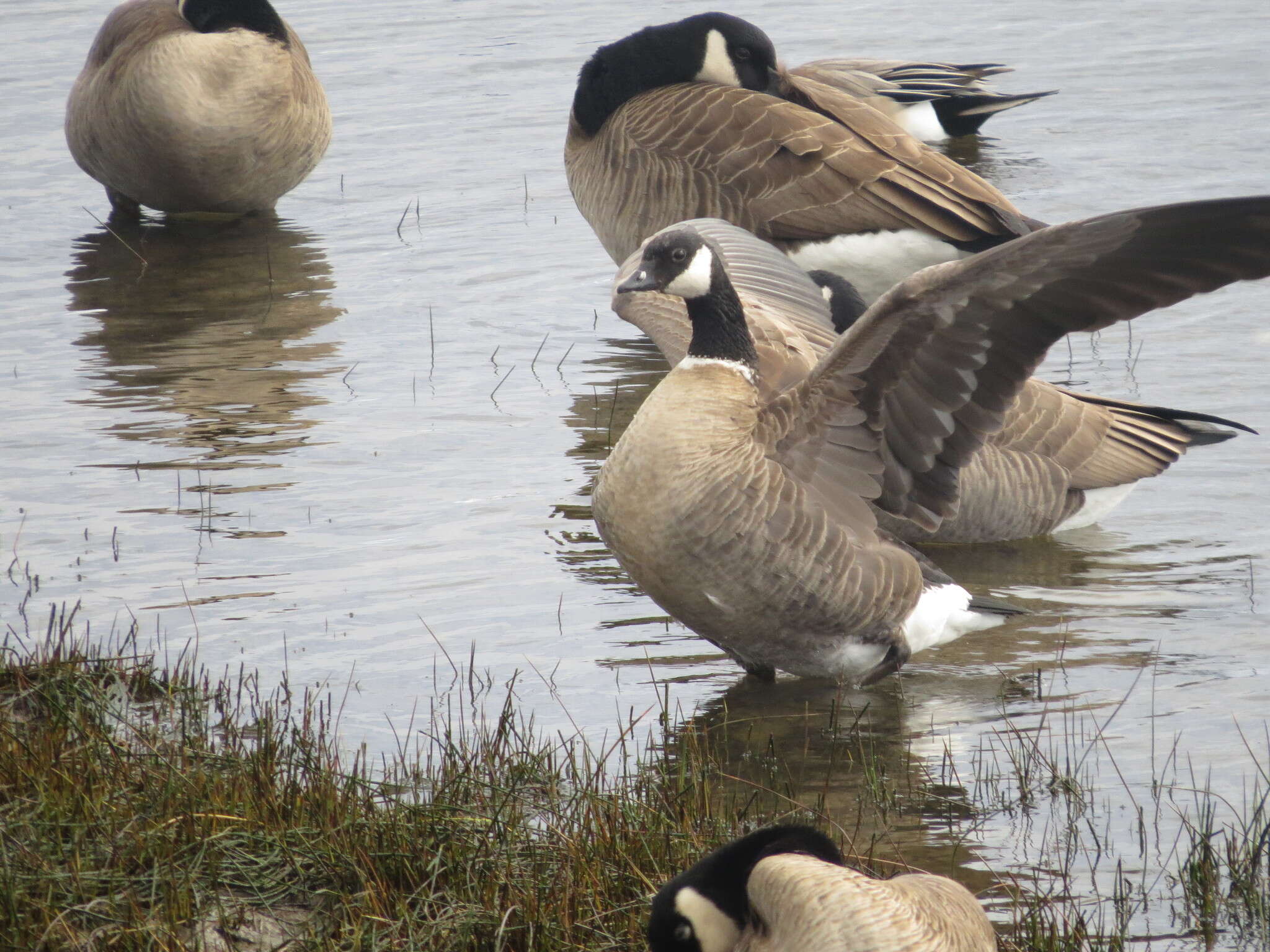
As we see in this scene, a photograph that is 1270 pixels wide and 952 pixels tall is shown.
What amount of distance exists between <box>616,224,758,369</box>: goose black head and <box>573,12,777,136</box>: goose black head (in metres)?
4.20

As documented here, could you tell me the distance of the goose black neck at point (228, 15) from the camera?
1091cm

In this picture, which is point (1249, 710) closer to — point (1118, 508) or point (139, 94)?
point (1118, 508)

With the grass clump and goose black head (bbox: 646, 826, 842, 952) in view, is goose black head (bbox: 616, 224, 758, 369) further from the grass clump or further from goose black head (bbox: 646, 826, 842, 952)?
goose black head (bbox: 646, 826, 842, 952)

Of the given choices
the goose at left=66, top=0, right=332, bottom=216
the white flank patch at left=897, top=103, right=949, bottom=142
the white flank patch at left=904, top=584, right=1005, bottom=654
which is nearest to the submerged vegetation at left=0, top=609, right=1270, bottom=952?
the white flank patch at left=904, top=584, right=1005, bottom=654

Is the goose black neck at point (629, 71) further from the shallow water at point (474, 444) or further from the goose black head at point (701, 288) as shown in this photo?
the goose black head at point (701, 288)

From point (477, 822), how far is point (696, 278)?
2.27 meters

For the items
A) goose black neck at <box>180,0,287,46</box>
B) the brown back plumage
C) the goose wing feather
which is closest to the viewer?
the goose wing feather

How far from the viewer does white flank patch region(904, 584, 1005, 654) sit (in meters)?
5.55

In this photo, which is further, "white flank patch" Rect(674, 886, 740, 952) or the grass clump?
the grass clump

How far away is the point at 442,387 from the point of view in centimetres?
851

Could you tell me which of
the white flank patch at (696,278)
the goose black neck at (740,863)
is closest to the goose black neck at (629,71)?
the white flank patch at (696,278)

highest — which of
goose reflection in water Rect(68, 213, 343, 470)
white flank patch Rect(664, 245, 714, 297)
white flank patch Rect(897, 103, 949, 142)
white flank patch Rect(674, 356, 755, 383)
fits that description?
white flank patch Rect(664, 245, 714, 297)

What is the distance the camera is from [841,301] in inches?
302

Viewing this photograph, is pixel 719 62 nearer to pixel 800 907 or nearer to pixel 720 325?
pixel 720 325
